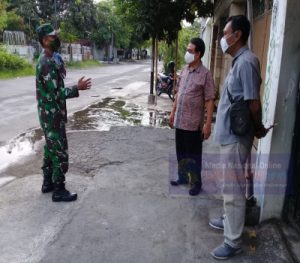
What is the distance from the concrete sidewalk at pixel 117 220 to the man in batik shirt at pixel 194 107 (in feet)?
1.37

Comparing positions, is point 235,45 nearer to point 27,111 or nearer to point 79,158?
point 79,158

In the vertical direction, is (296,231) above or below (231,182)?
below

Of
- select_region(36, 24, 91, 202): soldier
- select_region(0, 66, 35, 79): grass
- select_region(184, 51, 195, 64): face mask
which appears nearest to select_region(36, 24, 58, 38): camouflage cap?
select_region(36, 24, 91, 202): soldier

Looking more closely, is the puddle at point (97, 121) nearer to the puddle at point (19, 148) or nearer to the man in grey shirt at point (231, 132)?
the puddle at point (19, 148)

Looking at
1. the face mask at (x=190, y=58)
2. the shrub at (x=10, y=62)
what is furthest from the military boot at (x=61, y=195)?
the shrub at (x=10, y=62)

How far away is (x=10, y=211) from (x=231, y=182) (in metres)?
2.24

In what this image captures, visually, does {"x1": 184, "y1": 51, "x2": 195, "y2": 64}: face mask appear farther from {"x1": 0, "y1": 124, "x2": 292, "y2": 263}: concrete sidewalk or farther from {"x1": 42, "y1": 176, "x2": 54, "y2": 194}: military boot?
{"x1": 42, "y1": 176, "x2": 54, "y2": 194}: military boot

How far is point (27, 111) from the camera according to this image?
9.65m

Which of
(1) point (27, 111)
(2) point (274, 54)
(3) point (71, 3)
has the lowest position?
(1) point (27, 111)

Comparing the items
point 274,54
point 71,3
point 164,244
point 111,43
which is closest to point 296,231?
point 164,244

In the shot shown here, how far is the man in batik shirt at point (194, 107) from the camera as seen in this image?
3867mm

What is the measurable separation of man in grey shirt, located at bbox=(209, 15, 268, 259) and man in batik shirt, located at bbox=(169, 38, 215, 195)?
96 centimetres

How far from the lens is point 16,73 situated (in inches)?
853

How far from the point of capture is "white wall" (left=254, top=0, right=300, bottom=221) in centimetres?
300
